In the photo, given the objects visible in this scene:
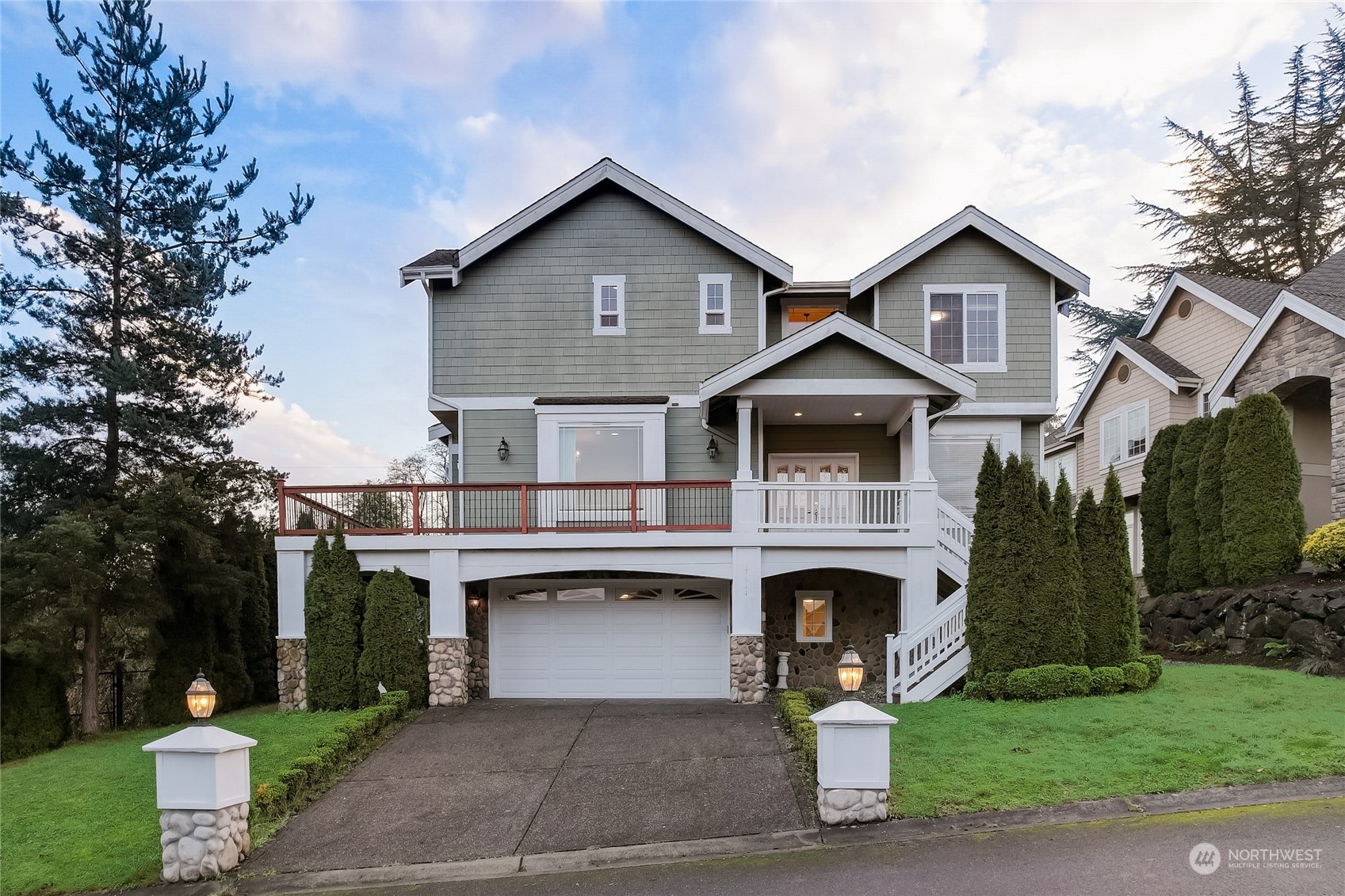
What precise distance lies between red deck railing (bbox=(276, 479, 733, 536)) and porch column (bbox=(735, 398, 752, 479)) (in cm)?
41

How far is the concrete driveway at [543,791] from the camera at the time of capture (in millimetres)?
6730

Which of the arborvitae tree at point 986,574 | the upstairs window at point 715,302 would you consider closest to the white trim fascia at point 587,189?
the upstairs window at point 715,302

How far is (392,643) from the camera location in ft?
37.4

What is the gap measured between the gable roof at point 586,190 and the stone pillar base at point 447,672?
682cm

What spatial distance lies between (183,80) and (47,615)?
9777 millimetres

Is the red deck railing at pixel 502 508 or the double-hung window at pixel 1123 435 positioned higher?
the double-hung window at pixel 1123 435

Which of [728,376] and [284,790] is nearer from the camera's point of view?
[284,790]

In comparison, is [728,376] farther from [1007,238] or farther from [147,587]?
[147,587]

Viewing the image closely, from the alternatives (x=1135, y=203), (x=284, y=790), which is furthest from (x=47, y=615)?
(x=1135, y=203)

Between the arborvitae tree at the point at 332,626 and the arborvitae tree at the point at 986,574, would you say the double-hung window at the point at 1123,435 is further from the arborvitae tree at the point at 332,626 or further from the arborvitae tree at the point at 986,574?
the arborvitae tree at the point at 332,626

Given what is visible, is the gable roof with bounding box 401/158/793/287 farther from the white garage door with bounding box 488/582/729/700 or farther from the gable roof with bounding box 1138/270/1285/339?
the gable roof with bounding box 1138/270/1285/339

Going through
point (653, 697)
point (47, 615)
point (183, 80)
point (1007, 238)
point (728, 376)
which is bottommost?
point (653, 697)

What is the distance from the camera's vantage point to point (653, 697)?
12430mm

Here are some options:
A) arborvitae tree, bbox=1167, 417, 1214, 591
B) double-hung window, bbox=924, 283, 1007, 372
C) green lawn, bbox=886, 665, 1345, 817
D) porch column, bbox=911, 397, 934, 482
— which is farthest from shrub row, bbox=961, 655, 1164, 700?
double-hung window, bbox=924, 283, 1007, 372
